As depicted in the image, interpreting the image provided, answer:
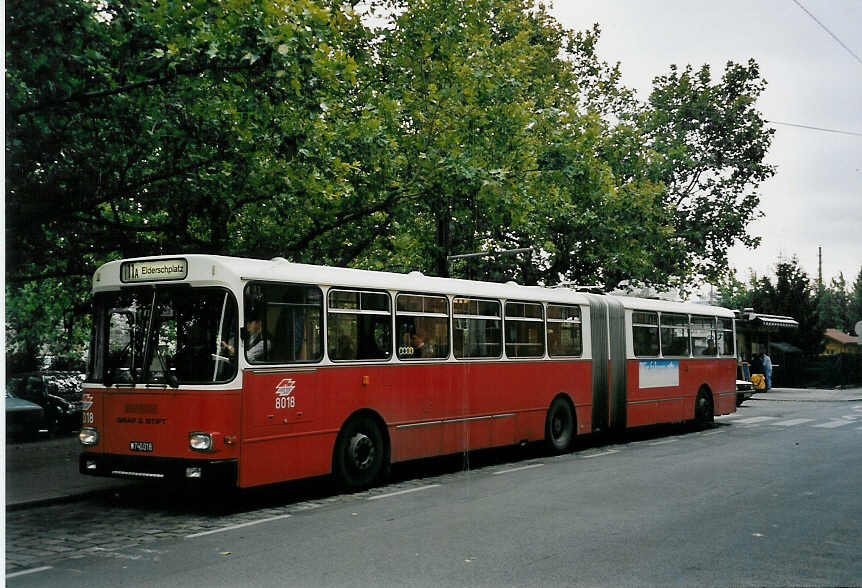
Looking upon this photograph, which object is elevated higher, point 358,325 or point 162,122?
point 162,122

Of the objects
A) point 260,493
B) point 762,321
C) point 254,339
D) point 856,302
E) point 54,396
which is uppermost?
point 856,302

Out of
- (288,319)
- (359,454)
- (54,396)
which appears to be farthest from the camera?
(54,396)

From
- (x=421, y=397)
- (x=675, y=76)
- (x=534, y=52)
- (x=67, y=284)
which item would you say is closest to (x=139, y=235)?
(x=67, y=284)

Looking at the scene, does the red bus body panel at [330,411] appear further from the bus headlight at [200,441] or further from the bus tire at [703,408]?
the bus tire at [703,408]

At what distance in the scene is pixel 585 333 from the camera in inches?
704

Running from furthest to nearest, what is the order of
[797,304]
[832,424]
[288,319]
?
[797,304], [832,424], [288,319]

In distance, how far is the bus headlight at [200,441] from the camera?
32.9 feet

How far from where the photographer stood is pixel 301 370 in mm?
11188

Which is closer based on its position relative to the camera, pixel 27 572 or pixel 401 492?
pixel 27 572

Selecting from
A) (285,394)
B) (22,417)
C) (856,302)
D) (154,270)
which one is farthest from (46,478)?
(856,302)

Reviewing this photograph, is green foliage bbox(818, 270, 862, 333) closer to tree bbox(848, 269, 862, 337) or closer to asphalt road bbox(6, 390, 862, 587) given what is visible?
tree bbox(848, 269, 862, 337)

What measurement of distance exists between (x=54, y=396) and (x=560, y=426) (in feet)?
40.3

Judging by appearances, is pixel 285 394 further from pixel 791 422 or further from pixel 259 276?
pixel 791 422

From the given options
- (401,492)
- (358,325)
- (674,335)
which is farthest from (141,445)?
(674,335)
